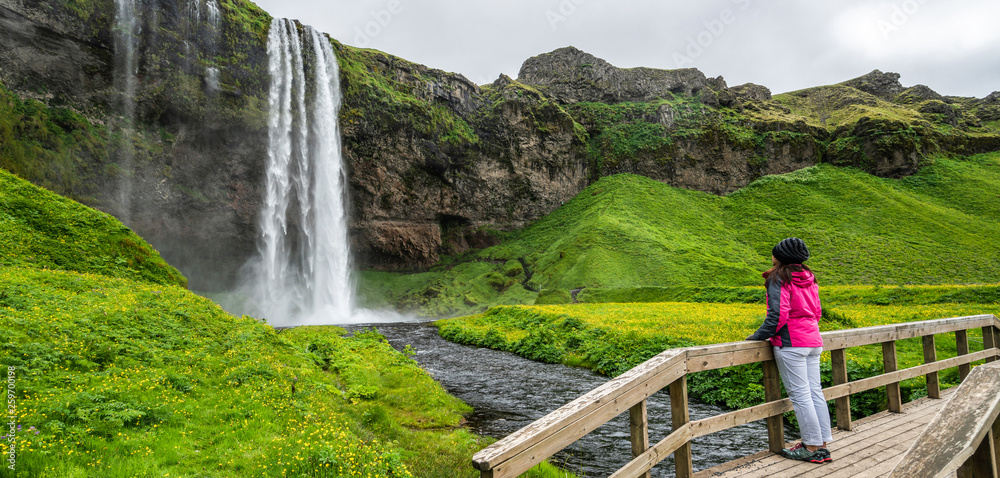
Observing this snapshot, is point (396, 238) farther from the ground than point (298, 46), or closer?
closer

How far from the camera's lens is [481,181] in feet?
306

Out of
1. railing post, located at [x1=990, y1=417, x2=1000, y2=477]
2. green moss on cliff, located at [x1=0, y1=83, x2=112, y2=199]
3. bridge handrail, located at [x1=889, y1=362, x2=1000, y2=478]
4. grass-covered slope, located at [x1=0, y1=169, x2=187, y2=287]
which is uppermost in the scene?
green moss on cliff, located at [x1=0, y1=83, x2=112, y2=199]

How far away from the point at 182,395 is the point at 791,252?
1109 cm

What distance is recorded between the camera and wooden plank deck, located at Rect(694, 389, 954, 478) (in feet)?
17.7

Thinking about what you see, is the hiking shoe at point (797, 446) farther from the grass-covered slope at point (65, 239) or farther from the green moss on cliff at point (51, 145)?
the green moss on cliff at point (51, 145)

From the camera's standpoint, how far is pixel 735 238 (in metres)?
79.1

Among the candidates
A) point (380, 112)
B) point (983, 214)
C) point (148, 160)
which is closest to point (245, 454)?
point (148, 160)

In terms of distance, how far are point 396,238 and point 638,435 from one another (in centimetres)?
8036

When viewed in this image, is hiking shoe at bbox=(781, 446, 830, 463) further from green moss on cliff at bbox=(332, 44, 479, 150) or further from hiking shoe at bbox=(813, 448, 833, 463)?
green moss on cliff at bbox=(332, 44, 479, 150)

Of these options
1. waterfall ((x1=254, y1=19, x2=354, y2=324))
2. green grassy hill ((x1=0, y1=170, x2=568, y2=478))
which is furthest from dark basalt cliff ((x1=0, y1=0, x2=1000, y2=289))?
green grassy hill ((x1=0, y1=170, x2=568, y2=478))

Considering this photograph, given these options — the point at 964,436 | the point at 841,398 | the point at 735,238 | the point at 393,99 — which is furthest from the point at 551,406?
the point at 735,238

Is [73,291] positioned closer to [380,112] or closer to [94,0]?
[94,0]

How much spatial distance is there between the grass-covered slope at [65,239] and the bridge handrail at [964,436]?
24447mm

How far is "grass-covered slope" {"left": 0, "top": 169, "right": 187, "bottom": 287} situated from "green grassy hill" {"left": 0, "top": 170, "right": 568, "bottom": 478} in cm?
16
